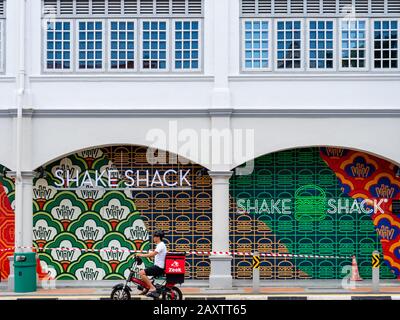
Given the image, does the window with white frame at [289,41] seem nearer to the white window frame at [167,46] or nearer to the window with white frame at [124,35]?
the window with white frame at [124,35]

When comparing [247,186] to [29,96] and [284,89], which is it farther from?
[29,96]

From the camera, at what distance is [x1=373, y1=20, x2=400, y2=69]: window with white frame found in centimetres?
1611

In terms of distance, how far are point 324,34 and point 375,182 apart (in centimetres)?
376

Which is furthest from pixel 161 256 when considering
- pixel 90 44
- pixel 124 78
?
pixel 90 44

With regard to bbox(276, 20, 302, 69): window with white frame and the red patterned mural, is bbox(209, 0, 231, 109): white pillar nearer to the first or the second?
bbox(276, 20, 302, 69): window with white frame

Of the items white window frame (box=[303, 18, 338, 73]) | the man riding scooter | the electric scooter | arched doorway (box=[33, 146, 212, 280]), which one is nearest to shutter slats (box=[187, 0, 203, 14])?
white window frame (box=[303, 18, 338, 73])

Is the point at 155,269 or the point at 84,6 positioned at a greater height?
the point at 84,6

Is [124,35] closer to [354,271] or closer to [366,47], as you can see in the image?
[366,47]

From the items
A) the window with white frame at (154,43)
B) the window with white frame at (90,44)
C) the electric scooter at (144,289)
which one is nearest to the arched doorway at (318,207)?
the window with white frame at (154,43)

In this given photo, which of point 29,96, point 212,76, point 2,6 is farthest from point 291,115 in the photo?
point 2,6

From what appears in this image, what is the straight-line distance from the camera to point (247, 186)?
16406 millimetres

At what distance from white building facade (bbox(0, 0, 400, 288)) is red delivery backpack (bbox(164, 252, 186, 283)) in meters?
3.86

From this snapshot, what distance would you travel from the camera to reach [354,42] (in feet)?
53.0
